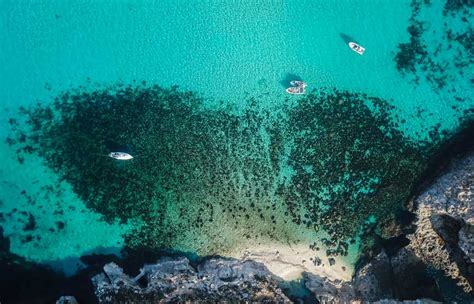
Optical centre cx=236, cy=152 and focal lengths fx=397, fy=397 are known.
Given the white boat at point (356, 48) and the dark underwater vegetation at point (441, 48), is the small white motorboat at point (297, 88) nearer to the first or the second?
the white boat at point (356, 48)

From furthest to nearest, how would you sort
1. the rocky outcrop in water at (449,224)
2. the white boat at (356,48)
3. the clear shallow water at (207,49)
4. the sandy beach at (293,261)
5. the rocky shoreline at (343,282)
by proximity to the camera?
the clear shallow water at (207,49)
the white boat at (356,48)
the sandy beach at (293,261)
the rocky shoreline at (343,282)
the rocky outcrop in water at (449,224)

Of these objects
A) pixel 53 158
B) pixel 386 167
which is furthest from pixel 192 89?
pixel 386 167

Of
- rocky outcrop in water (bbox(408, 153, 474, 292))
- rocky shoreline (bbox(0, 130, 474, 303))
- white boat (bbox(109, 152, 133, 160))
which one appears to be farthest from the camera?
white boat (bbox(109, 152, 133, 160))

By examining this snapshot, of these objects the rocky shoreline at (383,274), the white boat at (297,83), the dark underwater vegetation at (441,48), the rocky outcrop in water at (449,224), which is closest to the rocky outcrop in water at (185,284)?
the rocky shoreline at (383,274)

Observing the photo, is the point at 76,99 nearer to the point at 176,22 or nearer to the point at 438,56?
the point at 176,22

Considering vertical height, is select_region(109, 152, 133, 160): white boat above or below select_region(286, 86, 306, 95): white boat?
below

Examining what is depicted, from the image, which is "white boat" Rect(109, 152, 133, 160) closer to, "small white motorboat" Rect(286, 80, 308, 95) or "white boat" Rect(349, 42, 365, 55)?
"small white motorboat" Rect(286, 80, 308, 95)

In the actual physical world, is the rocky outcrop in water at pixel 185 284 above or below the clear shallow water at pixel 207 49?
below

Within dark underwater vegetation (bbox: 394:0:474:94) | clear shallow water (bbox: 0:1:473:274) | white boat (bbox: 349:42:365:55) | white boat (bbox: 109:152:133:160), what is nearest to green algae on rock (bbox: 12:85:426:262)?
white boat (bbox: 109:152:133:160)

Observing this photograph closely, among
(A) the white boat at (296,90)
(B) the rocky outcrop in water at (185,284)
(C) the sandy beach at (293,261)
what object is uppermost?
(A) the white boat at (296,90)
